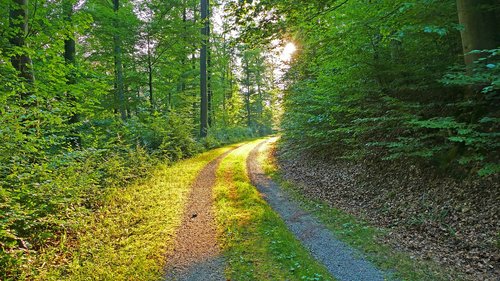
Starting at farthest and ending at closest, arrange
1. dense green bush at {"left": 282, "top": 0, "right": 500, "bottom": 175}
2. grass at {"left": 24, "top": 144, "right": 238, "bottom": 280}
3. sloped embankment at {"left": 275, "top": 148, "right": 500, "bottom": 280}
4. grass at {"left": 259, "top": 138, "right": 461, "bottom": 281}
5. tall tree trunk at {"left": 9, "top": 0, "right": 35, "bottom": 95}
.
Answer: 1. tall tree trunk at {"left": 9, "top": 0, "right": 35, "bottom": 95}
2. dense green bush at {"left": 282, "top": 0, "right": 500, "bottom": 175}
3. sloped embankment at {"left": 275, "top": 148, "right": 500, "bottom": 280}
4. grass at {"left": 24, "top": 144, "right": 238, "bottom": 280}
5. grass at {"left": 259, "top": 138, "right": 461, "bottom": 281}

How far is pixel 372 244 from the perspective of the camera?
19.6 feet

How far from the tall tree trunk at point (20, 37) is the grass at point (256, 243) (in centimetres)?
611

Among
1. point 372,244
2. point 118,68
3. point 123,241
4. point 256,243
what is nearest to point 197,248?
point 256,243

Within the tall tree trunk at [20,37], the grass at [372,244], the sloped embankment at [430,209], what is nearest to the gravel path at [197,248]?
the grass at [372,244]

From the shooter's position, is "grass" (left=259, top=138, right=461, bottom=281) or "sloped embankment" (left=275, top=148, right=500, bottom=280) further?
"sloped embankment" (left=275, top=148, right=500, bottom=280)

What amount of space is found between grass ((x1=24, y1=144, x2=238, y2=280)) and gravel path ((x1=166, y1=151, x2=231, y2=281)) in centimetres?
22

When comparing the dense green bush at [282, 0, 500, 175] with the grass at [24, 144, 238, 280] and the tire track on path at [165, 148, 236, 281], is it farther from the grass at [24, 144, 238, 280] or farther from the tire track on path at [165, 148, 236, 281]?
the grass at [24, 144, 238, 280]

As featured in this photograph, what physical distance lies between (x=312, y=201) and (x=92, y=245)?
247 inches

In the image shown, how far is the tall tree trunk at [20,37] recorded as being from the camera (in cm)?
698

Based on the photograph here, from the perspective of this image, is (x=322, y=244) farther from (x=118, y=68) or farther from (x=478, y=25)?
(x=118, y=68)

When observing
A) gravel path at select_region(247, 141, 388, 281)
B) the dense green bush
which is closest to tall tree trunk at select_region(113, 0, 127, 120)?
gravel path at select_region(247, 141, 388, 281)

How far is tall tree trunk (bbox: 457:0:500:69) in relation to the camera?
6.19m

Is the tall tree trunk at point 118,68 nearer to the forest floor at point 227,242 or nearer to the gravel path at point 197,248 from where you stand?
the forest floor at point 227,242

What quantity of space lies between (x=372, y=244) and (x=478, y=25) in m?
5.39
